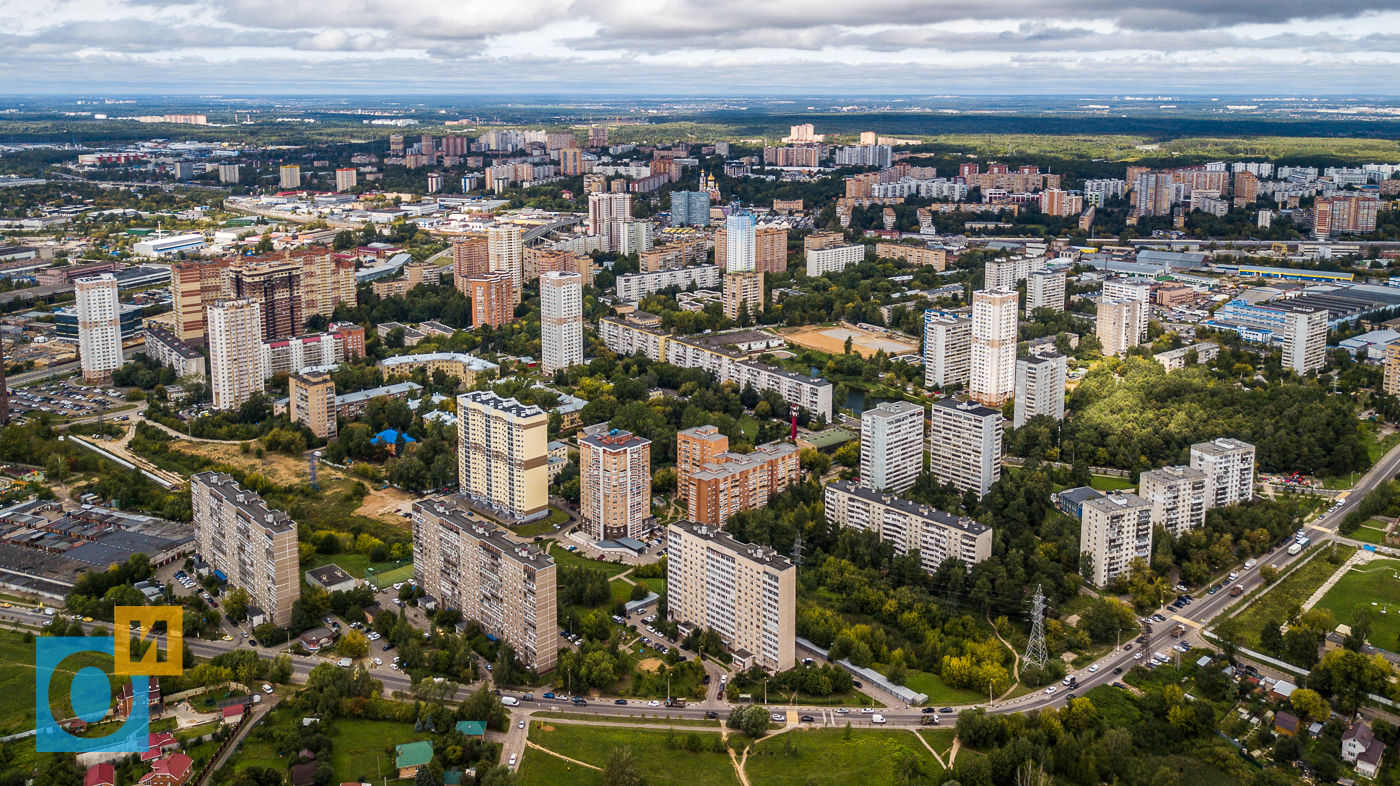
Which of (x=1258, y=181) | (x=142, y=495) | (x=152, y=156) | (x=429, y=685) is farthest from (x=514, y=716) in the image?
(x=152, y=156)

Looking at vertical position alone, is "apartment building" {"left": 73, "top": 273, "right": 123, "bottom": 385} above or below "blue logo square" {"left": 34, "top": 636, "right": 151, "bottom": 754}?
above

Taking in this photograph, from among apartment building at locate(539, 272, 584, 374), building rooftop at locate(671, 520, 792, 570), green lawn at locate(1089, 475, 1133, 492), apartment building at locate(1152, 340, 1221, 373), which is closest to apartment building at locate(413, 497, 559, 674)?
building rooftop at locate(671, 520, 792, 570)

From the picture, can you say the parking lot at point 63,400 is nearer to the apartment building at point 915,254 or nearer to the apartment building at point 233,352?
the apartment building at point 233,352

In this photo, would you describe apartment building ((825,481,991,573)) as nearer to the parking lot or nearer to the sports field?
the sports field

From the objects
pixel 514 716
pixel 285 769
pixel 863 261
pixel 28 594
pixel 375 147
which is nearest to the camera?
pixel 285 769

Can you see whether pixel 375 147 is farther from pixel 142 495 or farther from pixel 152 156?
pixel 142 495

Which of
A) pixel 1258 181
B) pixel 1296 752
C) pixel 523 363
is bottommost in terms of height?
pixel 1296 752

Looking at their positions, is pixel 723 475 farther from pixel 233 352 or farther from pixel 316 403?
pixel 233 352
